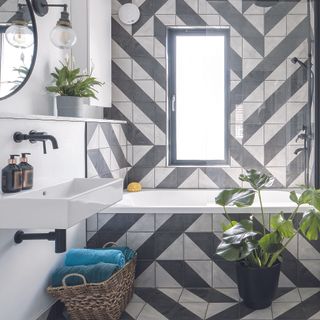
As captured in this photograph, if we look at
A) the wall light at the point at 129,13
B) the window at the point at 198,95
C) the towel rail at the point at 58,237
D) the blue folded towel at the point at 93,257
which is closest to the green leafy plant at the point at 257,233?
the blue folded towel at the point at 93,257

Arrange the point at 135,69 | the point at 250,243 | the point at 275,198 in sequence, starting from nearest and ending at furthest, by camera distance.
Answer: the point at 250,243
the point at 275,198
the point at 135,69

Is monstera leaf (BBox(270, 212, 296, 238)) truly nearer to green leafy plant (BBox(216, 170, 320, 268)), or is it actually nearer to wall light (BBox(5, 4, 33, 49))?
green leafy plant (BBox(216, 170, 320, 268))

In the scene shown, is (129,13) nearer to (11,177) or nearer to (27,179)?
(27,179)

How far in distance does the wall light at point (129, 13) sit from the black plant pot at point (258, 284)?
2.53m

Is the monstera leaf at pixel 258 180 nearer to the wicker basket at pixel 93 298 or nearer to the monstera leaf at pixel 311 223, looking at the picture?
the monstera leaf at pixel 311 223

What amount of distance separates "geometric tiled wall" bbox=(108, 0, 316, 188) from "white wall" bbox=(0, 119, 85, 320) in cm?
121

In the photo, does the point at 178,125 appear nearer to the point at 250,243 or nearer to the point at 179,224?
the point at 179,224

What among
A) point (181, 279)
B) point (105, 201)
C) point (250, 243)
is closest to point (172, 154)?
point (181, 279)

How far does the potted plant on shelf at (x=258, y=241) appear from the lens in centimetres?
261

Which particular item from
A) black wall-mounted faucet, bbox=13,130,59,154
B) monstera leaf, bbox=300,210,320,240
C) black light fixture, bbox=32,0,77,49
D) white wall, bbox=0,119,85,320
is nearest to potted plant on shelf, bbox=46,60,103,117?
white wall, bbox=0,119,85,320

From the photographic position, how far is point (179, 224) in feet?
10.2

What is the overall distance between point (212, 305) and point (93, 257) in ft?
2.77

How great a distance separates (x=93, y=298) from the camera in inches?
98.4

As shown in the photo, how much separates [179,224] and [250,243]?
0.60 meters
